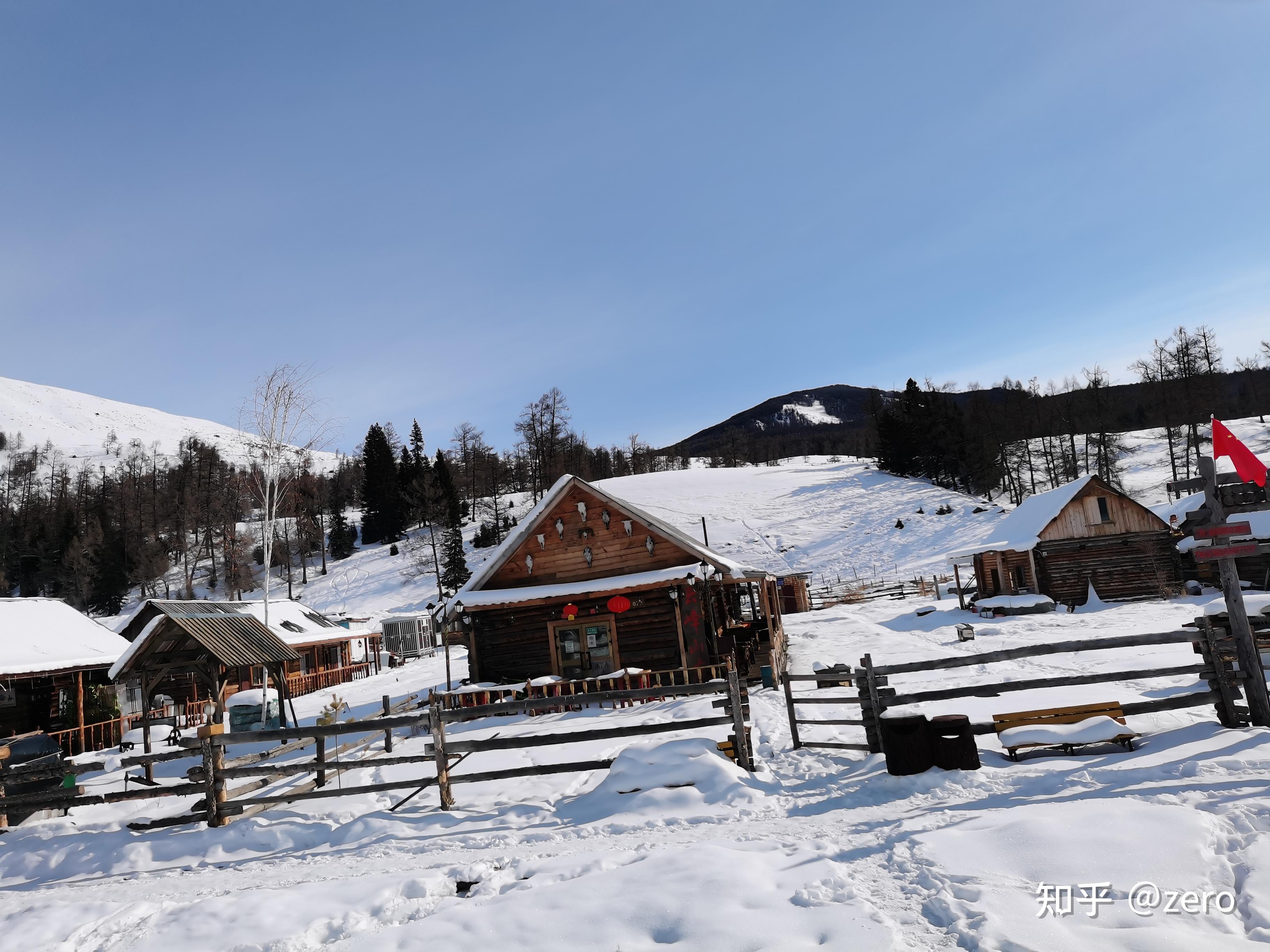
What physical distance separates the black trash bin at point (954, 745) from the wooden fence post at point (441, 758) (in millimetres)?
6330

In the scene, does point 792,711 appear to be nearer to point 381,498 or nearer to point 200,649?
point 200,649

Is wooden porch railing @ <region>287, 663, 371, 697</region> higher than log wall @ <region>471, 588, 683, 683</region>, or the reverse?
log wall @ <region>471, 588, 683, 683</region>

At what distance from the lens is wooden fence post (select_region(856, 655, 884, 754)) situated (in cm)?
955

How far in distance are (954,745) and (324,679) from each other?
30675 millimetres

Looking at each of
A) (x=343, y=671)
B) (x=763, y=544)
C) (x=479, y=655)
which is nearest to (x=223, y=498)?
(x=343, y=671)

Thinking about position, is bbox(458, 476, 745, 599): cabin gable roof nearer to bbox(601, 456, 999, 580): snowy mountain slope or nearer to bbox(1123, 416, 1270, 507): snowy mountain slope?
bbox(601, 456, 999, 580): snowy mountain slope

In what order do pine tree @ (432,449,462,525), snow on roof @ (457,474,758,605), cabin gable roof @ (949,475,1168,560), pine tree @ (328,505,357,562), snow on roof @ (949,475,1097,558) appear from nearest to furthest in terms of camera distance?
snow on roof @ (457,474,758,605) → cabin gable roof @ (949,475,1168,560) → snow on roof @ (949,475,1097,558) → pine tree @ (432,449,462,525) → pine tree @ (328,505,357,562)

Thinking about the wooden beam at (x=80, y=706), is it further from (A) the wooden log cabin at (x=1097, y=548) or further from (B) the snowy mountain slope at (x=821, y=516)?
(B) the snowy mountain slope at (x=821, y=516)

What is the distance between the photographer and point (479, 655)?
20844 millimetres

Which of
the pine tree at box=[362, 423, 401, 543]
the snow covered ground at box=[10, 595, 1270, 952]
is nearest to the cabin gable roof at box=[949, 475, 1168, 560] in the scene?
the snow covered ground at box=[10, 595, 1270, 952]

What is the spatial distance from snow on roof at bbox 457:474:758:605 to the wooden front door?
1258 millimetres

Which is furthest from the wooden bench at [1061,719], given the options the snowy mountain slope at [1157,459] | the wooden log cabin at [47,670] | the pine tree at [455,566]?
the snowy mountain slope at [1157,459]

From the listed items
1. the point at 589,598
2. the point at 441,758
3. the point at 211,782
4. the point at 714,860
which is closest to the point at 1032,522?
the point at 589,598

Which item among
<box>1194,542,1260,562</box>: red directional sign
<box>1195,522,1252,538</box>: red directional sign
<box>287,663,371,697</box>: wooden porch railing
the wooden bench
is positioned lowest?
<box>287,663,371,697</box>: wooden porch railing
